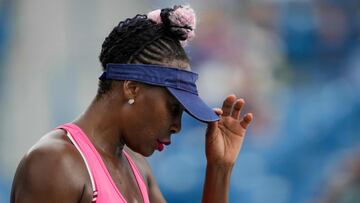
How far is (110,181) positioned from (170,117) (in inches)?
11.6

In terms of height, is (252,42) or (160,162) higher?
(252,42)

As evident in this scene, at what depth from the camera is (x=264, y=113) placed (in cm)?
589

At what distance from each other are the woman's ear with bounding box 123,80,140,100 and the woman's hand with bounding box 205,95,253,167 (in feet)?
1.32

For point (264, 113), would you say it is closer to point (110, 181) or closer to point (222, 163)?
point (222, 163)

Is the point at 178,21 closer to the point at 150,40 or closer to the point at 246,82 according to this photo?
the point at 150,40

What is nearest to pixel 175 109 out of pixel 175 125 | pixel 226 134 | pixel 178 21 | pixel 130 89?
pixel 175 125

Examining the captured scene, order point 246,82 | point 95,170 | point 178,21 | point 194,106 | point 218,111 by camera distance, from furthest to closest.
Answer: point 246,82, point 218,111, point 178,21, point 194,106, point 95,170

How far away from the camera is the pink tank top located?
2.83 metres

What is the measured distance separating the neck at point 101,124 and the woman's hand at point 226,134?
43 centimetres

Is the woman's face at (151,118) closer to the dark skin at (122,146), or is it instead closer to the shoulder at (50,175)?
the dark skin at (122,146)

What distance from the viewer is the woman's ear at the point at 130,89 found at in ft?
9.78

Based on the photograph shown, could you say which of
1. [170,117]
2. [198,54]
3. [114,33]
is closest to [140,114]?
[170,117]

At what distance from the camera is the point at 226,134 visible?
3.37 metres

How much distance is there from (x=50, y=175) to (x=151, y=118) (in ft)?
1.33
